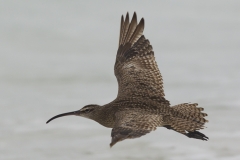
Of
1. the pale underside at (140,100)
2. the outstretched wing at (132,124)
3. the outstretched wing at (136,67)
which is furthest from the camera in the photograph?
the outstretched wing at (136,67)

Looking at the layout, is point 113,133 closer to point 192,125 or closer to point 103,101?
point 192,125

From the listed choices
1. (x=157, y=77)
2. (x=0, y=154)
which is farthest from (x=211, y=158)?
(x=0, y=154)

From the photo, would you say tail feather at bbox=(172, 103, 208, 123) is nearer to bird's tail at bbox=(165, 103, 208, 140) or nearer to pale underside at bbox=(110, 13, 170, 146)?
bird's tail at bbox=(165, 103, 208, 140)

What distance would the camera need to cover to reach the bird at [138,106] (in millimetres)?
17734

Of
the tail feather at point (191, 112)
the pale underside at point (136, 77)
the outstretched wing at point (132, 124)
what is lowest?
the outstretched wing at point (132, 124)

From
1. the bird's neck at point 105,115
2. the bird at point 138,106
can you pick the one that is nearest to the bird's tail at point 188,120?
the bird at point 138,106

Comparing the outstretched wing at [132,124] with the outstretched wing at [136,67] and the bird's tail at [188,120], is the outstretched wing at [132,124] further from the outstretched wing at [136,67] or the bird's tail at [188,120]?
the outstretched wing at [136,67]

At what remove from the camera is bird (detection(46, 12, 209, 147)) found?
17.7 m

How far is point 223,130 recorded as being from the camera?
22719 mm

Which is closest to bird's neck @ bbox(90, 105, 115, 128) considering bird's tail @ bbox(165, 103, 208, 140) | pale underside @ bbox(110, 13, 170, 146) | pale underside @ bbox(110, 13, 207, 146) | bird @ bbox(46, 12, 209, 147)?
bird @ bbox(46, 12, 209, 147)

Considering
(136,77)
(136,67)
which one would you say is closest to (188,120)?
(136,77)

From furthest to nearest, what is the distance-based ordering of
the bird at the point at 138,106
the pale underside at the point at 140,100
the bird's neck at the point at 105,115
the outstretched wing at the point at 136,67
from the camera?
the outstretched wing at the point at 136,67
the bird's neck at the point at 105,115
the bird at the point at 138,106
the pale underside at the point at 140,100

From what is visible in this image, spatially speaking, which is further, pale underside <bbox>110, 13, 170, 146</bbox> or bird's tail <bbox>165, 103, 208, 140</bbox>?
bird's tail <bbox>165, 103, 208, 140</bbox>

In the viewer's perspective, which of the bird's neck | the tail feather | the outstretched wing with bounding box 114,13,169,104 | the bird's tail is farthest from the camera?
the outstretched wing with bounding box 114,13,169,104
